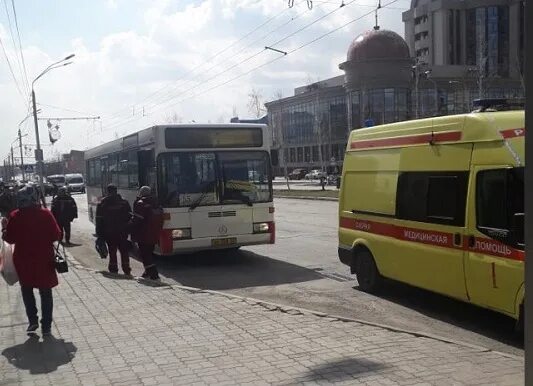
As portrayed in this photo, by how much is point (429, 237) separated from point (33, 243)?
14.9ft

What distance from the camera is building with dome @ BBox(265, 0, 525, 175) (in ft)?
262

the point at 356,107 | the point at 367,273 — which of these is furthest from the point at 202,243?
the point at 356,107

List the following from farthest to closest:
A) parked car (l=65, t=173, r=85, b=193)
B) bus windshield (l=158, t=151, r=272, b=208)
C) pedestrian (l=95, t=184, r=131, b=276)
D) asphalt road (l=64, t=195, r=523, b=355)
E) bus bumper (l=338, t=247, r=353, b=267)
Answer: parked car (l=65, t=173, r=85, b=193)
bus windshield (l=158, t=151, r=272, b=208)
pedestrian (l=95, t=184, r=131, b=276)
bus bumper (l=338, t=247, r=353, b=267)
asphalt road (l=64, t=195, r=523, b=355)

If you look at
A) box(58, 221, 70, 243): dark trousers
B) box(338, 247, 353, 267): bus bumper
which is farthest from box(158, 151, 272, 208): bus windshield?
box(58, 221, 70, 243): dark trousers

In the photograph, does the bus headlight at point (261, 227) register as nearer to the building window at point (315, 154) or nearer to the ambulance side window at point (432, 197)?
the ambulance side window at point (432, 197)

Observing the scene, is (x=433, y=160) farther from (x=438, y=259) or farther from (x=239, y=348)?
(x=239, y=348)

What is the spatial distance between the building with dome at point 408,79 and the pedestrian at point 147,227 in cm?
5373

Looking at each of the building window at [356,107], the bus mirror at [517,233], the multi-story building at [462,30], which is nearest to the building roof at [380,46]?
the building window at [356,107]

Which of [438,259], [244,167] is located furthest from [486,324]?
[244,167]

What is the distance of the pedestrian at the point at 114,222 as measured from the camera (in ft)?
36.0

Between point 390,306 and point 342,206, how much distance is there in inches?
81.9

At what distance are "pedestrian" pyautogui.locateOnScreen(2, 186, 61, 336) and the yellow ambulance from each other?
4326 millimetres

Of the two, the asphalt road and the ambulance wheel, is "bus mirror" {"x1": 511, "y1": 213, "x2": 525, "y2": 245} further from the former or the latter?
the ambulance wheel

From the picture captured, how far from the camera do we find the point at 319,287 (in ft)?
31.8
